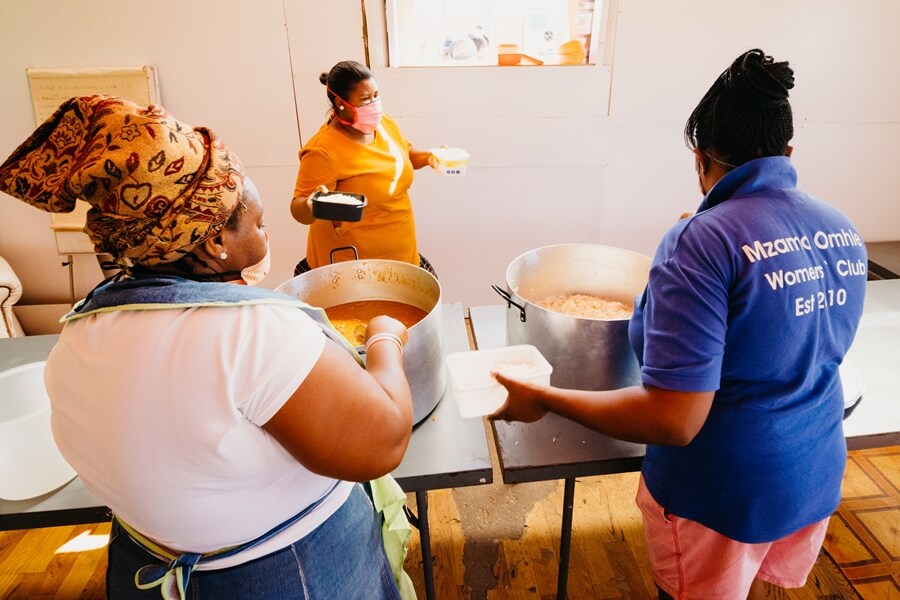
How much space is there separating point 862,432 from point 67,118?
1.69 meters

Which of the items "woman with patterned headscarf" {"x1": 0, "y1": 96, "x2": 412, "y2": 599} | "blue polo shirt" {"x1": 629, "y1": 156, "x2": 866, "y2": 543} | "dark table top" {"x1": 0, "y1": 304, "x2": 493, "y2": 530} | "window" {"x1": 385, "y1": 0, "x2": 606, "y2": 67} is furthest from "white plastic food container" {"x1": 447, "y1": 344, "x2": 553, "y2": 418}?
"window" {"x1": 385, "y1": 0, "x2": 606, "y2": 67}

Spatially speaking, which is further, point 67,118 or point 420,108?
point 420,108

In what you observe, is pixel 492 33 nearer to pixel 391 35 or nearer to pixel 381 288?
pixel 391 35

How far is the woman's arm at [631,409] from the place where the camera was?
0.91m

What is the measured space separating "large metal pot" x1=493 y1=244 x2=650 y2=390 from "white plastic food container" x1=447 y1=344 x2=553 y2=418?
2.9 inches

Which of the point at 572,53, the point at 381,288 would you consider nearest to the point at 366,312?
the point at 381,288

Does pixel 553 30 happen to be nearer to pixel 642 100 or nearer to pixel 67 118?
pixel 642 100

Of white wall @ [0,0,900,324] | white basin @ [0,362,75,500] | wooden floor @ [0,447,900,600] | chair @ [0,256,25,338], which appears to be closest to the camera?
white basin @ [0,362,75,500]

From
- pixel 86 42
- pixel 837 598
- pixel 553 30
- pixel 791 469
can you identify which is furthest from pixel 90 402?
pixel 553 30

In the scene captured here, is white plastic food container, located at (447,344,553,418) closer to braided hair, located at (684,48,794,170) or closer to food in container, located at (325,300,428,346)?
food in container, located at (325,300,428,346)

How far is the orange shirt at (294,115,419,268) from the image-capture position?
2027mm

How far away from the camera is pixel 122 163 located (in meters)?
0.66

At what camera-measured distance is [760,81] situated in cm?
88

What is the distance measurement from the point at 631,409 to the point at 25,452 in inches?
48.7
